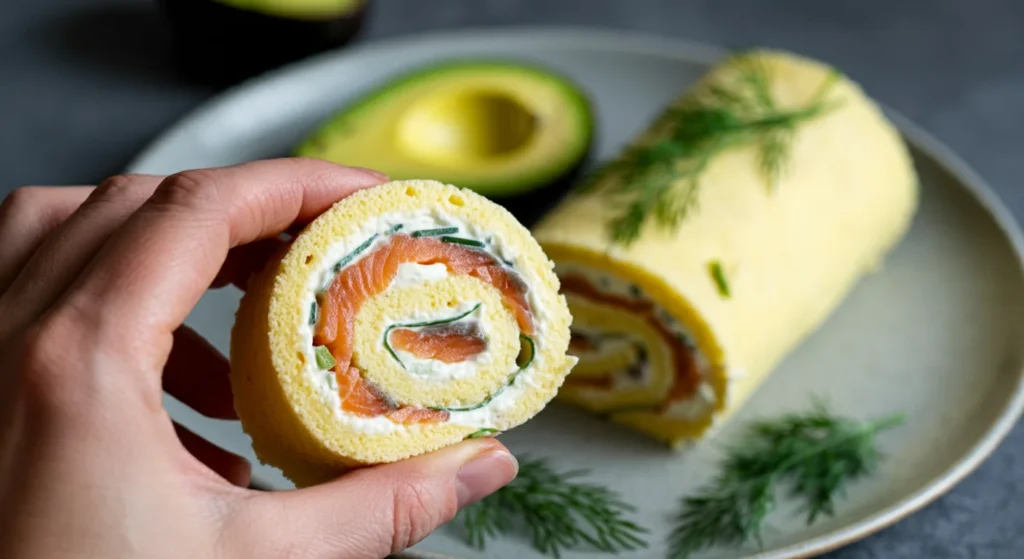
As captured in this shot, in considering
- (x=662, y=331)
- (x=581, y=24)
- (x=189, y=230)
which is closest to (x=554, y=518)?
(x=662, y=331)

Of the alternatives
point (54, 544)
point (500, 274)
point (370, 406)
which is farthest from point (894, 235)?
point (54, 544)

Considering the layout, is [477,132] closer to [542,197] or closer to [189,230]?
[542,197]

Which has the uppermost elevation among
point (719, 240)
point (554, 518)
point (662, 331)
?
point (719, 240)

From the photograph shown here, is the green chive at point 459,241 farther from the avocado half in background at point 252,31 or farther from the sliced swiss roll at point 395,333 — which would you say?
the avocado half in background at point 252,31

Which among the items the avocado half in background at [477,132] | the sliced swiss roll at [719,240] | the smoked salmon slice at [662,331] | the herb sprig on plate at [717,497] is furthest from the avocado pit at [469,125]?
the herb sprig on plate at [717,497]

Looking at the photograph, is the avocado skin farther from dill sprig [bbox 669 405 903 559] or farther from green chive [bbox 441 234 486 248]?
green chive [bbox 441 234 486 248]

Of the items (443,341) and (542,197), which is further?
(542,197)
